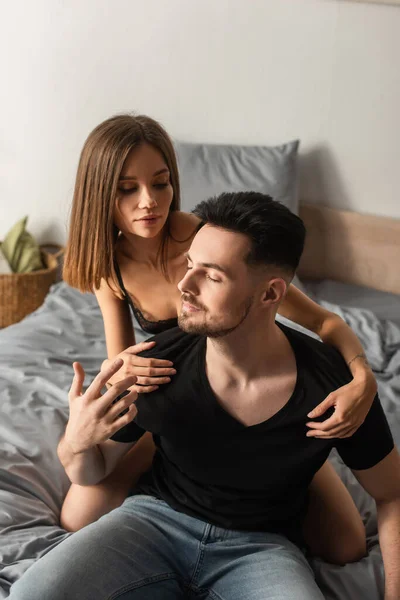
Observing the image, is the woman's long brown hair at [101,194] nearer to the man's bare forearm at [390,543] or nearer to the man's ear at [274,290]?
the man's ear at [274,290]

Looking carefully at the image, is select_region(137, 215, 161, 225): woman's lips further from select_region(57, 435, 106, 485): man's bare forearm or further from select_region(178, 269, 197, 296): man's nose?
select_region(57, 435, 106, 485): man's bare forearm

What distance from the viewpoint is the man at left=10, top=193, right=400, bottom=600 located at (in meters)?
1.22

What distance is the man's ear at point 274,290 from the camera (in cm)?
126

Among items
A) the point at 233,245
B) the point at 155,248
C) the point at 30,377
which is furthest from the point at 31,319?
the point at 233,245

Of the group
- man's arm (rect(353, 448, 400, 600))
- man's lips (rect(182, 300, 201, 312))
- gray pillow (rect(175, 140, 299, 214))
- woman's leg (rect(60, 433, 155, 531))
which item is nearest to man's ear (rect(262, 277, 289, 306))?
man's lips (rect(182, 300, 201, 312))

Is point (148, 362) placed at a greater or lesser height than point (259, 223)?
lesser

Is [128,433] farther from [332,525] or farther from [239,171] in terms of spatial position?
[239,171]

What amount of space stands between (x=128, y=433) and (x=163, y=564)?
0.80ft

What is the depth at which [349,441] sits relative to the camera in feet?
4.21

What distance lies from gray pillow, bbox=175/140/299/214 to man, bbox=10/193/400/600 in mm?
1392

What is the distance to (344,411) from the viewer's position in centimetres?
121

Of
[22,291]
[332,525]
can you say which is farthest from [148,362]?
[22,291]

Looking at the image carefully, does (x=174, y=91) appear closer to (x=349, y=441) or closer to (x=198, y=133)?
(x=198, y=133)

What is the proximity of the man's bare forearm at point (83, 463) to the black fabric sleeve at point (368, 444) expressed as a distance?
0.44 meters
